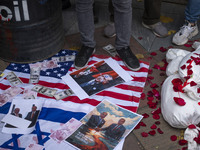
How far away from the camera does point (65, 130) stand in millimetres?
1466

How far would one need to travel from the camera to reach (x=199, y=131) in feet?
4.60

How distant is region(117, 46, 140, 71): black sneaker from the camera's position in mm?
1881

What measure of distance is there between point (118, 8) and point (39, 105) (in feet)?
2.92

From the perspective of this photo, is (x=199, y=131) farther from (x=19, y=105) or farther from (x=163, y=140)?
(x=19, y=105)

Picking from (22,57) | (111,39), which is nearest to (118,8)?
(111,39)

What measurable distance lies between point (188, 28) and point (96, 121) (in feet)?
4.16

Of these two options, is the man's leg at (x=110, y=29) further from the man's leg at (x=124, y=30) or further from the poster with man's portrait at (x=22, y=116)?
the poster with man's portrait at (x=22, y=116)

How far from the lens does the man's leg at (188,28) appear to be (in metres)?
2.05

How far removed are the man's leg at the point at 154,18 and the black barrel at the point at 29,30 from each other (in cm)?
84

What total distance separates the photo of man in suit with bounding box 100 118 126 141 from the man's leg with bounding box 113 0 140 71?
552mm

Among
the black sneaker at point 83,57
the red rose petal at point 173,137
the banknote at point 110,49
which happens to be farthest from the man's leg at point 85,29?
the red rose petal at point 173,137

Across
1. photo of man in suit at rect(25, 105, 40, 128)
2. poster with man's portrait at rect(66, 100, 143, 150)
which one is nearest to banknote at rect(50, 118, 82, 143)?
poster with man's portrait at rect(66, 100, 143, 150)

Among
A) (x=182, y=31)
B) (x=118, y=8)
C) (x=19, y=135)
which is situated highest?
(x=118, y=8)

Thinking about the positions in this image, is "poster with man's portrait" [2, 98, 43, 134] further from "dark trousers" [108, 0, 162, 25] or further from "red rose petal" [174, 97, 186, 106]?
"dark trousers" [108, 0, 162, 25]
